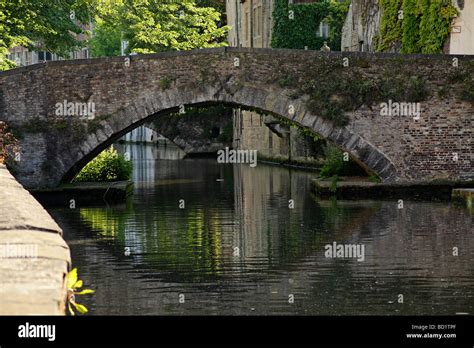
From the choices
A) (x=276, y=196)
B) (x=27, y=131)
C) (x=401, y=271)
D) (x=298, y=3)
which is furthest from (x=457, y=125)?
(x=298, y=3)

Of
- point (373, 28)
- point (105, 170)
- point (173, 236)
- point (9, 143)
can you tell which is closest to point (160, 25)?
point (373, 28)

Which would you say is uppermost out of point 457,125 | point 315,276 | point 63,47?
point 63,47

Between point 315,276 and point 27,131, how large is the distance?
1197 centimetres

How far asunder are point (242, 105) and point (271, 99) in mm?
633

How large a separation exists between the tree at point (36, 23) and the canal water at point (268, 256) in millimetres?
4467

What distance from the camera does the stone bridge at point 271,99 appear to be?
74.3ft

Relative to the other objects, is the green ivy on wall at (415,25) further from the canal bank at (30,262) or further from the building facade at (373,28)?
the canal bank at (30,262)

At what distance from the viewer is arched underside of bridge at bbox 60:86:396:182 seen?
22734mm

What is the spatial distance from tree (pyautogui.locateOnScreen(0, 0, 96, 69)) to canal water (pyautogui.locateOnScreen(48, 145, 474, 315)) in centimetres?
447

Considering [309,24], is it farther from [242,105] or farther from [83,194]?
[83,194]

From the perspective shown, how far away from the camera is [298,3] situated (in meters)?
38.6
